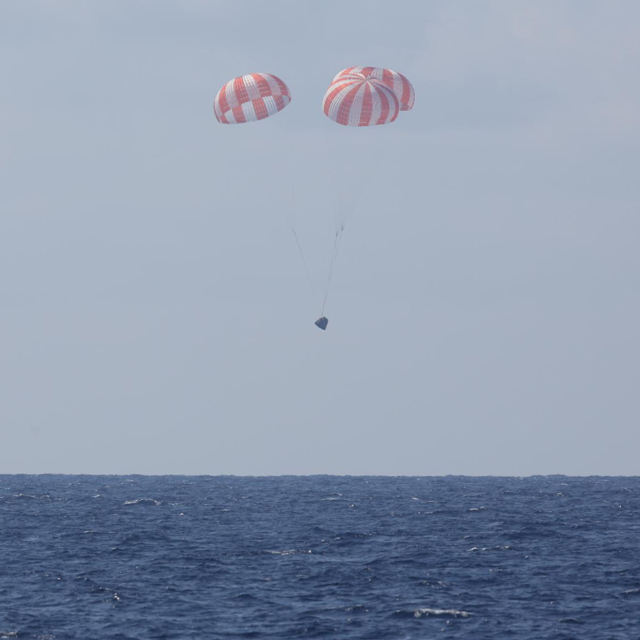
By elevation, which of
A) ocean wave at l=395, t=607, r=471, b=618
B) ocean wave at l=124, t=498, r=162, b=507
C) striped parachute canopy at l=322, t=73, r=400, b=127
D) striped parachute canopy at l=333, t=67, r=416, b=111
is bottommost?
ocean wave at l=395, t=607, r=471, b=618

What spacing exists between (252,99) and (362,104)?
561cm

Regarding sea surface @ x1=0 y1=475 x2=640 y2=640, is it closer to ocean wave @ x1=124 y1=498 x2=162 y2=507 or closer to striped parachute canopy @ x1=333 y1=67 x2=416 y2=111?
ocean wave @ x1=124 y1=498 x2=162 y2=507

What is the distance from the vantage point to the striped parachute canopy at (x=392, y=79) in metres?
55.3

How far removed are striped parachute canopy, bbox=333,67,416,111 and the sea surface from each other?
21458 mm

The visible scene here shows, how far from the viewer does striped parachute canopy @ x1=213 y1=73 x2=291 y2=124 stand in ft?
180

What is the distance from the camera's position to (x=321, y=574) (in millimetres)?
43500

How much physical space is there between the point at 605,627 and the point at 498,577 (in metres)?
9.24

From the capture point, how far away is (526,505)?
82.7 m

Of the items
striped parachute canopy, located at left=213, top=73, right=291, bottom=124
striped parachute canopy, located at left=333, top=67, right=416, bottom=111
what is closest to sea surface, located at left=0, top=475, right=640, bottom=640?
striped parachute canopy, located at left=213, top=73, right=291, bottom=124

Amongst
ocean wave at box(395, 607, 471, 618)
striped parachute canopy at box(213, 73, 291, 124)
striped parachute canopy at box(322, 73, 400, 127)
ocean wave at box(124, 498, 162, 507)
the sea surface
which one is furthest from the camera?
ocean wave at box(124, 498, 162, 507)

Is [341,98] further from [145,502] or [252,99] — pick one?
[145,502]

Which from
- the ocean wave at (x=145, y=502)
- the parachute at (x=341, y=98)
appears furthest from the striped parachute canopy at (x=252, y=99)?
the ocean wave at (x=145, y=502)

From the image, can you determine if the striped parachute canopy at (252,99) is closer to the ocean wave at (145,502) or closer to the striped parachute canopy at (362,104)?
the striped parachute canopy at (362,104)

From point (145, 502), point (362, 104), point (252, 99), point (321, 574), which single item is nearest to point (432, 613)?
point (321, 574)
